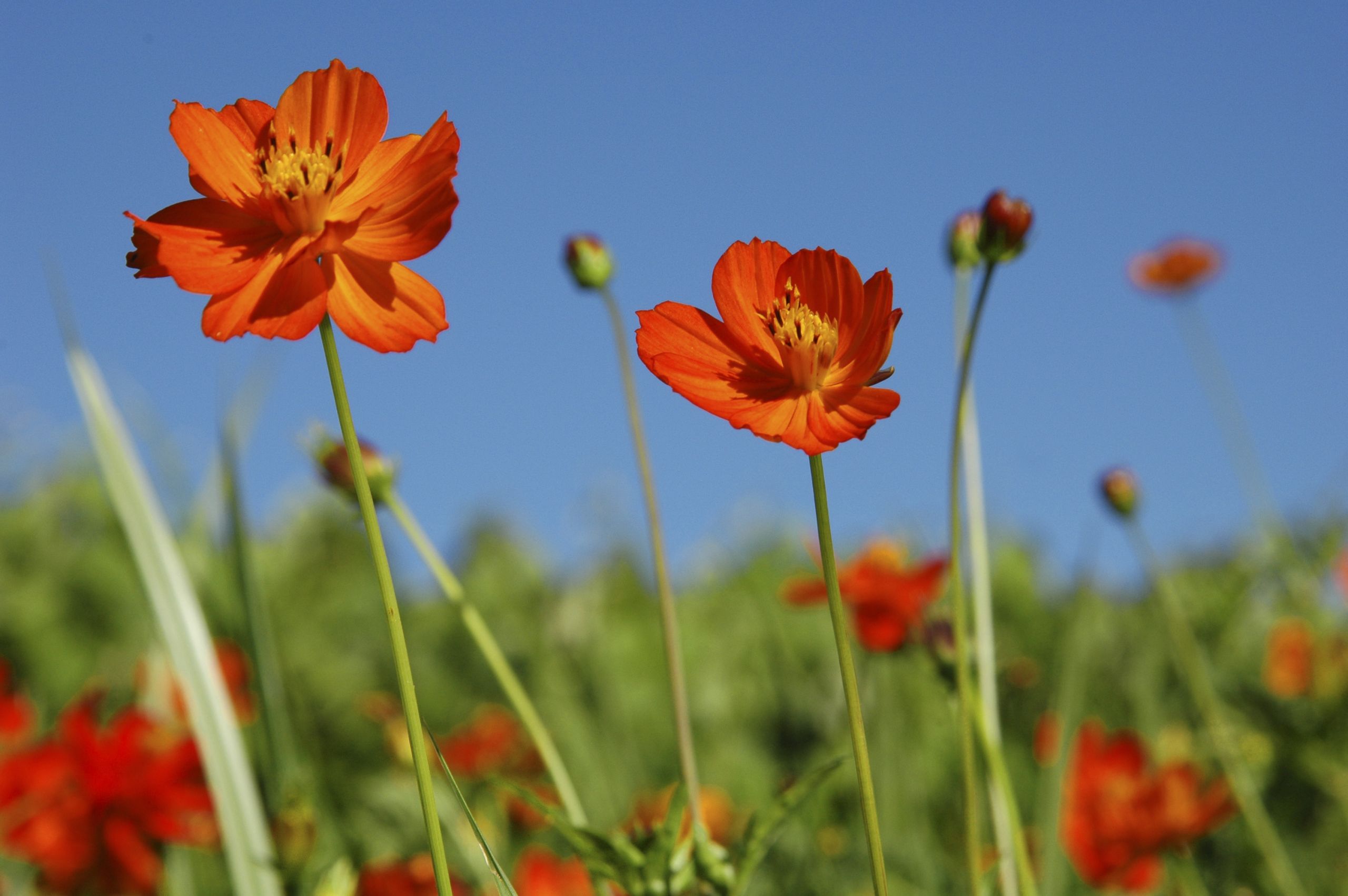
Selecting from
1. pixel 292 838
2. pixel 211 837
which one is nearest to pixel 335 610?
pixel 211 837

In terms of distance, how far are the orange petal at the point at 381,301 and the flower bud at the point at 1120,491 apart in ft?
2.11

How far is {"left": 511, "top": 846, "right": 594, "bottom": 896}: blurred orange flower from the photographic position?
88 cm

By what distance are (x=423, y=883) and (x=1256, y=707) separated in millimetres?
813

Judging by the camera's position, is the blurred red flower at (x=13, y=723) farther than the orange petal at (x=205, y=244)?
Yes

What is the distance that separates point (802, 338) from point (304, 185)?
0.18 meters

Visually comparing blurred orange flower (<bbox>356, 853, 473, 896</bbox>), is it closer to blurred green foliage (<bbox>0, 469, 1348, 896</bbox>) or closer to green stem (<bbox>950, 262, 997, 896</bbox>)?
blurred green foliage (<bbox>0, 469, 1348, 896</bbox>)

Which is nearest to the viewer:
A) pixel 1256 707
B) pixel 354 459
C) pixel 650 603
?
pixel 354 459

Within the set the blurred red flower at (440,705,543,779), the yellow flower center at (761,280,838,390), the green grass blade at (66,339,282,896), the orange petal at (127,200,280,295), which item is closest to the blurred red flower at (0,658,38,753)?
the blurred red flower at (440,705,543,779)

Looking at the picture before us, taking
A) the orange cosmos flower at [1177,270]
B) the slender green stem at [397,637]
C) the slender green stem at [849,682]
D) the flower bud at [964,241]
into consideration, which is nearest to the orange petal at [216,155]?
the slender green stem at [397,637]

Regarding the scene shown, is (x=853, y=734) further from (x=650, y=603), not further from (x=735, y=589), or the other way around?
(x=650, y=603)

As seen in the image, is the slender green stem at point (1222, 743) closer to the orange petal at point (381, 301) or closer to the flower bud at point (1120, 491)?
the flower bud at point (1120, 491)

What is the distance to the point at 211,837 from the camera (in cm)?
94

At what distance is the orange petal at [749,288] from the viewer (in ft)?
1.32

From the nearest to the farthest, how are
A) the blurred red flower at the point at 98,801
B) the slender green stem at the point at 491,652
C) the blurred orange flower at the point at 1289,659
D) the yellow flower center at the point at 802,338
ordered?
the yellow flower center at the point at 802,338, the slender green stem at the point at 491,652, the blurred red flower at the point at 98,801, the blurred orange flower at the point at 1289,659
